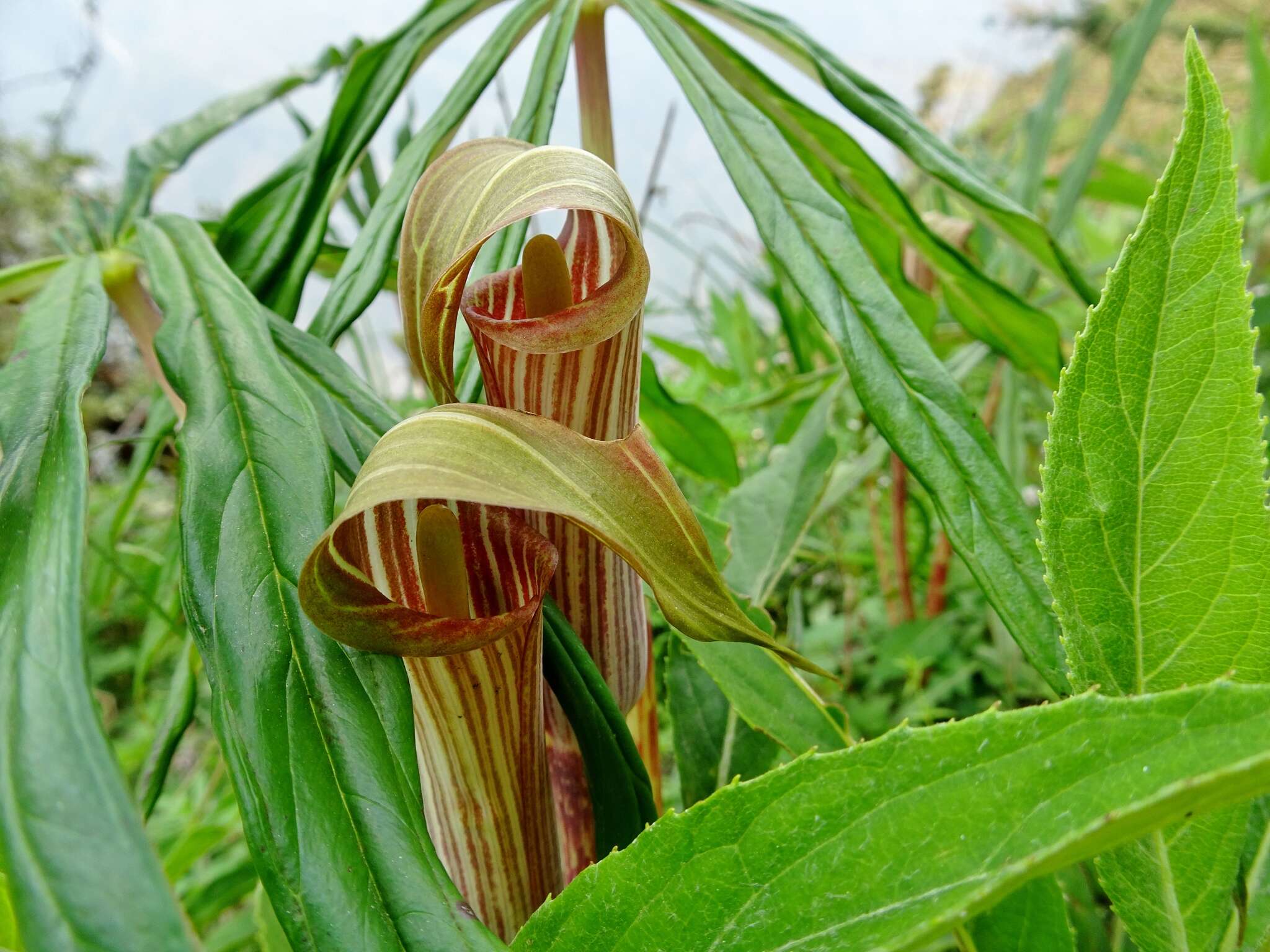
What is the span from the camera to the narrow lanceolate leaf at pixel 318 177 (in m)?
0.46

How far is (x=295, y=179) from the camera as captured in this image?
491 mm

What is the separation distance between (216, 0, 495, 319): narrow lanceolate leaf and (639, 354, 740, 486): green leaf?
0.70 ft

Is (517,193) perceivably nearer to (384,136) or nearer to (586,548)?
(586,548)

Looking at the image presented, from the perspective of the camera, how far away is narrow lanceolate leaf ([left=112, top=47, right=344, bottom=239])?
0.56 meters

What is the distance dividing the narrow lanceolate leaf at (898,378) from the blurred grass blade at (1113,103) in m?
0.48

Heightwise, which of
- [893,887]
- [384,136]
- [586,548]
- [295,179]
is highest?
[384,136]

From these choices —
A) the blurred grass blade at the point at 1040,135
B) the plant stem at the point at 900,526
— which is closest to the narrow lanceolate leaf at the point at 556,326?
the plant stem at the point at 900,526

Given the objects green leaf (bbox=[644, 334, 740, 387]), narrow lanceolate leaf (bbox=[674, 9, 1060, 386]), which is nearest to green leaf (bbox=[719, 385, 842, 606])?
narrow lanceolate leaf (bbox=[674, 9, 1060, 386])

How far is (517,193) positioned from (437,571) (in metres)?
0.12

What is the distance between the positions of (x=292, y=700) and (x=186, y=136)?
0.50 m

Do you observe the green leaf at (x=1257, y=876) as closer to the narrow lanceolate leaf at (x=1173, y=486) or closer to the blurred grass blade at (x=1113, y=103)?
the narrow lanceolate leaf at (x=1173, y=486)

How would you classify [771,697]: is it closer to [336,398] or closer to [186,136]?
[336,398]

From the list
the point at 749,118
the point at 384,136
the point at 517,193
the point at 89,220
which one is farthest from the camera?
the point at 384,136

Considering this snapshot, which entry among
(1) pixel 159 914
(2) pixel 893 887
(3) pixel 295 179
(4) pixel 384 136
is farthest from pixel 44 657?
(4) pixel 384 136
